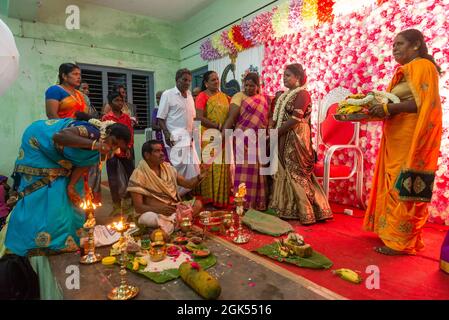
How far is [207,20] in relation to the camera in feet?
23.8

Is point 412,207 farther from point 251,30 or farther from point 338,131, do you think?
point 251,30

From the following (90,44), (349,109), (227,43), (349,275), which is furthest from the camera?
(90,44)

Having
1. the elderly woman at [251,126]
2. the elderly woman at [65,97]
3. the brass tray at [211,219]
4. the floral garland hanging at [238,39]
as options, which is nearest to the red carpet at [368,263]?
the brass tray at [211,219]

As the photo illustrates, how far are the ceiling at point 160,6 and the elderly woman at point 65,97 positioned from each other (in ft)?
14.5

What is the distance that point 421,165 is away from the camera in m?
2.41

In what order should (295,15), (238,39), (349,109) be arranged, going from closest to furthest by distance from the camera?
(349,109), (295,15), (238,39)

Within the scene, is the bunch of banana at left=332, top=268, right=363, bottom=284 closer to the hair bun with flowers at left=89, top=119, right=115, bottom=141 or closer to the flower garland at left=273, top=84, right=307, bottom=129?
the flower garland at left=273, top=84, right=307, bottom=129

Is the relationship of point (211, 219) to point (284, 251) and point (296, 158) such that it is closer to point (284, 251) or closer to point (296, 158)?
point (284, 251)

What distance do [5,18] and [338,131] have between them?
6.90m

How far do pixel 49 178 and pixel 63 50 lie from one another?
562 centimetres

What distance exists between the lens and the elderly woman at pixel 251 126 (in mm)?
3895

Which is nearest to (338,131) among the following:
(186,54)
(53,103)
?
(53,103)

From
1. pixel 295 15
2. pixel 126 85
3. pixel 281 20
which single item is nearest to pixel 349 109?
pixel 295 15

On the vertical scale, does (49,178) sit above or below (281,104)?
below
